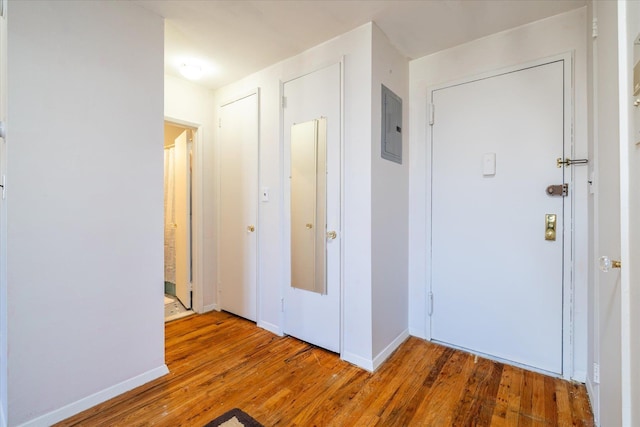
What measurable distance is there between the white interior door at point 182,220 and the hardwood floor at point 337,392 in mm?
1027

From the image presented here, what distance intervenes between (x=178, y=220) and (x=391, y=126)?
2.66 metres

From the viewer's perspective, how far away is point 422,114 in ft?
8.36

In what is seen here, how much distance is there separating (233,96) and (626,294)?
3.22m

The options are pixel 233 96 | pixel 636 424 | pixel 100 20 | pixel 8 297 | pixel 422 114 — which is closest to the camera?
pixel 636 424

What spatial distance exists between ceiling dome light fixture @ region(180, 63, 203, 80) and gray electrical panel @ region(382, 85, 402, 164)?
5.74 feet

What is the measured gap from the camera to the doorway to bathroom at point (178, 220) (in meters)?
3.26

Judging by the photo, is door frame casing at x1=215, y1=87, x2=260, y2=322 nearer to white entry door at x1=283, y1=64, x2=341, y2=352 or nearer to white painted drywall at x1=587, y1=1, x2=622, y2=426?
white entry door at x1=283, y1=64, x2=341, y2=352

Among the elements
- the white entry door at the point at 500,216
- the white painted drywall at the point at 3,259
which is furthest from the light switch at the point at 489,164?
the white painted drywall at the point at 3,259

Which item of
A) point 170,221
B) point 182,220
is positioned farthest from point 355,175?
point 170,221

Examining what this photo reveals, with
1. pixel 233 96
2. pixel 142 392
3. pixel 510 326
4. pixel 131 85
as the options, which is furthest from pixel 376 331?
pixel 233 96

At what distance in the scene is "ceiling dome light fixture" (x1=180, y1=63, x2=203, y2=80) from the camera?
2.70m

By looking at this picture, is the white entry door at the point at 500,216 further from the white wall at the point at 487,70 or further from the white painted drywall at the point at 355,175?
the white painted drywall at the point at 355,175

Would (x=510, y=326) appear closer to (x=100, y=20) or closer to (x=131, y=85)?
(x=131, y=85)

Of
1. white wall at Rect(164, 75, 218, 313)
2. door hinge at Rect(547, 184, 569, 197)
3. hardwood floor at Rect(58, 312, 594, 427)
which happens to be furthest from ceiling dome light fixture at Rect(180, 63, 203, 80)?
door hinge at Rect(547, 184, 569, 197)
